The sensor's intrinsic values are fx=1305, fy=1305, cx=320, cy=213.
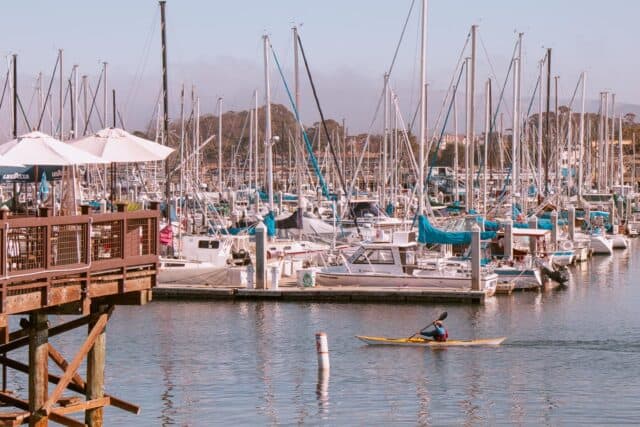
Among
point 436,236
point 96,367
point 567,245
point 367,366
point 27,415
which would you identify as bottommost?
point 367,366

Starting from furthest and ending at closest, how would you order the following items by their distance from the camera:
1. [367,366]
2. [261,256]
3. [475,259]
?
[261,256] → [475,259] → [367,366]

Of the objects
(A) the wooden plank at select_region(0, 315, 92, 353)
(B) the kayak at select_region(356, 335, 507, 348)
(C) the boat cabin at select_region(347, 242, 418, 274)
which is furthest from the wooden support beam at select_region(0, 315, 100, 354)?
(C) the boat cabin at select_region(347, 242, 418, 274)

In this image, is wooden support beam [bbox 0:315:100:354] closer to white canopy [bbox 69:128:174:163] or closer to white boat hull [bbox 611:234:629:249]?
white canopy [bbox 69:128:174:163]

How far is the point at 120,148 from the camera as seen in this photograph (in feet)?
86.8

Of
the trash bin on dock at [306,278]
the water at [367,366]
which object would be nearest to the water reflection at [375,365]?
the water at [367,366]

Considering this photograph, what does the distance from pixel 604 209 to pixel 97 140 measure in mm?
83599

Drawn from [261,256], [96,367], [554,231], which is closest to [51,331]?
[96,367]

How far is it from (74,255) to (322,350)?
1670 cm

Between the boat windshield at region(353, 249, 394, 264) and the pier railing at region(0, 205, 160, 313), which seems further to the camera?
the boat windshield at region(353, 249, 394, 264)

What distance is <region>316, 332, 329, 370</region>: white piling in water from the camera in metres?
37.9

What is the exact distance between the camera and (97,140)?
26.9 m

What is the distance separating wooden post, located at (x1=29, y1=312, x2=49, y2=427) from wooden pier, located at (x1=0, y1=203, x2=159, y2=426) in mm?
17

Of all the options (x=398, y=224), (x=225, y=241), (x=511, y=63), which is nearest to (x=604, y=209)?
(x=511, y=63)

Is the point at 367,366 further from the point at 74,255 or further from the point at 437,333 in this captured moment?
the point at 74,255
